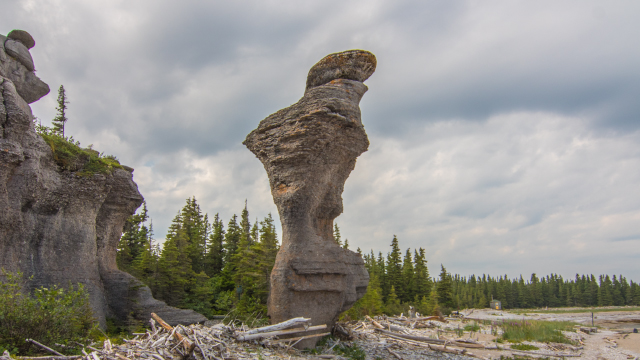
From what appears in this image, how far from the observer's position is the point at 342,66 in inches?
690

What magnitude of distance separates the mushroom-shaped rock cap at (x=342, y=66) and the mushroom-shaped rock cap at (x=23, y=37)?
1411 cm

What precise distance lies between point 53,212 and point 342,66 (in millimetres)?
14046

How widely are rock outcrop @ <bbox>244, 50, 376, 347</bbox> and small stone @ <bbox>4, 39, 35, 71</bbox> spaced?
1120 cm

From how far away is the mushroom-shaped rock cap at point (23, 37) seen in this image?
17375 millimetres

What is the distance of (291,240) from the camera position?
15.1 m

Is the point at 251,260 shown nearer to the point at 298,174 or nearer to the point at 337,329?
the point at 337,329

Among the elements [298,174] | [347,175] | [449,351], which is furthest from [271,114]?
[449,351]

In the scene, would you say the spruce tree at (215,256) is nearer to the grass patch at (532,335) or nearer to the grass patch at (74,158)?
the grass patch at (74,158)

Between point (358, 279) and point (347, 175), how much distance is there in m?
5.11

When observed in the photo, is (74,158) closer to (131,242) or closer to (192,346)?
(192,346)

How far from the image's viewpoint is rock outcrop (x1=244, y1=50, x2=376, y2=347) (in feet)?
46.8

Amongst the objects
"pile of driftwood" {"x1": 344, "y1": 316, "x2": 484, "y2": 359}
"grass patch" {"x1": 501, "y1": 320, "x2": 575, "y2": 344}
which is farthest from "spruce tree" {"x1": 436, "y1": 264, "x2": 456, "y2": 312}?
"pile of driftwood" {"x1": 344, "y1": 316, "x2": 484, "y2": 359}

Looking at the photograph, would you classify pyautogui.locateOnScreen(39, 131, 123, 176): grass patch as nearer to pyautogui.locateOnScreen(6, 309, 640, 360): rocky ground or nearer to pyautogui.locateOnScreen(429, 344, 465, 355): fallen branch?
pyautogui.locateOnScreen(6, 309, 640, 360): rocky ground

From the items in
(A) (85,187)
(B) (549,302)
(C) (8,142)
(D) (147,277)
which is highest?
(C) (8,142)
